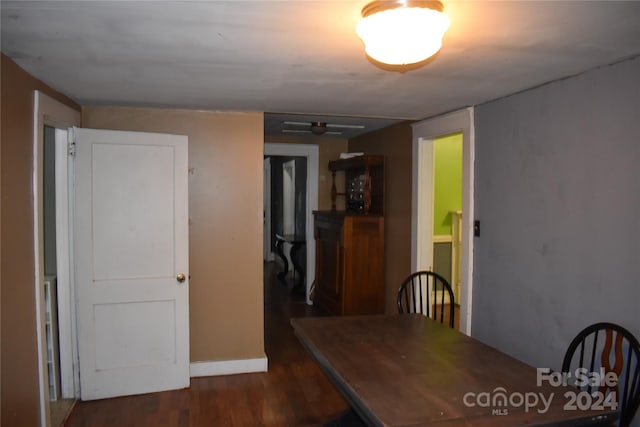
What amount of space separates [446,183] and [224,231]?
301 centimetres

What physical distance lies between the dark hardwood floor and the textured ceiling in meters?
2.06

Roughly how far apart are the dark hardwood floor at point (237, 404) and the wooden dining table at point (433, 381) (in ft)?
2.89

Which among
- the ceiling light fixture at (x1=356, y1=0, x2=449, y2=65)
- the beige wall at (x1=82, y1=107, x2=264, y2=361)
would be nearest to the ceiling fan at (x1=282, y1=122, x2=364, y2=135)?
the beige wall at (x1=82, y1=107, x2=264, y2=361)

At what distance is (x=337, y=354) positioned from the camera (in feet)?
6.84

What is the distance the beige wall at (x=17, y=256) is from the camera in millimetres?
1991

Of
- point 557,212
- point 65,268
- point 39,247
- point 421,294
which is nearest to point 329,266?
point 421,294

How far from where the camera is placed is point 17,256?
2.12 metres

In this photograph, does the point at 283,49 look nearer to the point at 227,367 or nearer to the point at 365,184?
the point at 227,367

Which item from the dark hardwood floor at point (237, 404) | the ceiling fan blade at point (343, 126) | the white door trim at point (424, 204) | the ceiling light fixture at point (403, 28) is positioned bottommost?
the dark hardwood floor at point (237, 404)

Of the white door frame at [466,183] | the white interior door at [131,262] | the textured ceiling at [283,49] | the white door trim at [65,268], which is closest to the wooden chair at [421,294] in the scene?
the white door frame at [466,183]

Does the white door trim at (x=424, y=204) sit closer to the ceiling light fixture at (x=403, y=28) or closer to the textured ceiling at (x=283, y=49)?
the textured ceiling at (x=283, y=49)

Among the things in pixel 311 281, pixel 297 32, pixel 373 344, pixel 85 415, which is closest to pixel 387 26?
pixel 297 32

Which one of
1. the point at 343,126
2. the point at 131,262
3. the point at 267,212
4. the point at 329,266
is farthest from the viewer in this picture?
the point at 267,212

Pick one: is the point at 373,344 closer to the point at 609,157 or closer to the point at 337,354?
the point at 337,354
